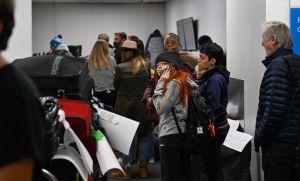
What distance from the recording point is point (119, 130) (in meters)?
2.98

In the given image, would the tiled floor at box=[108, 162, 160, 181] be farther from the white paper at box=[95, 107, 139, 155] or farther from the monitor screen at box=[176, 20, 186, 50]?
the monitor screen at box=[176, 20, 186, 50]

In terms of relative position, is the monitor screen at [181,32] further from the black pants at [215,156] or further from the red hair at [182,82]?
the red hair at [182,82]

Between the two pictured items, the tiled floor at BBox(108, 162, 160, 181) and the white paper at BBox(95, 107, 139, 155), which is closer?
the white paper at BBox(95, 107, 139, 155)

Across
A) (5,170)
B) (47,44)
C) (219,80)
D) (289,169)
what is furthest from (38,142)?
(47,44)

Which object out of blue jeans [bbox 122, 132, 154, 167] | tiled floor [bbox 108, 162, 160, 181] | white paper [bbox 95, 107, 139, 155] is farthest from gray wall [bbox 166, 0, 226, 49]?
white paper [bbox 95, 107, 139, 155]

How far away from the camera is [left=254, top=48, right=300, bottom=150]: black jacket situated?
10.5ft

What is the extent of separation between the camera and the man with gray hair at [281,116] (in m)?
3.20

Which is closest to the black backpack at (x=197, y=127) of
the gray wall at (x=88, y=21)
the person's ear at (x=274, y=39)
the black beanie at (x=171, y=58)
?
the black beanie at (x=171, y=58)

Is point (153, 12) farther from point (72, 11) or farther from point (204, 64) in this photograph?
point (204, 64)

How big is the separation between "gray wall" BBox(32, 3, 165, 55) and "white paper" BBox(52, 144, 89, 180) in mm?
11337

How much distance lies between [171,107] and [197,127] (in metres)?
0.23

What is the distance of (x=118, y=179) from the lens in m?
5.81

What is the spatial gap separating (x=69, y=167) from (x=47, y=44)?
1145 cm

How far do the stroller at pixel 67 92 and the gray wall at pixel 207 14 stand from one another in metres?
5.04
